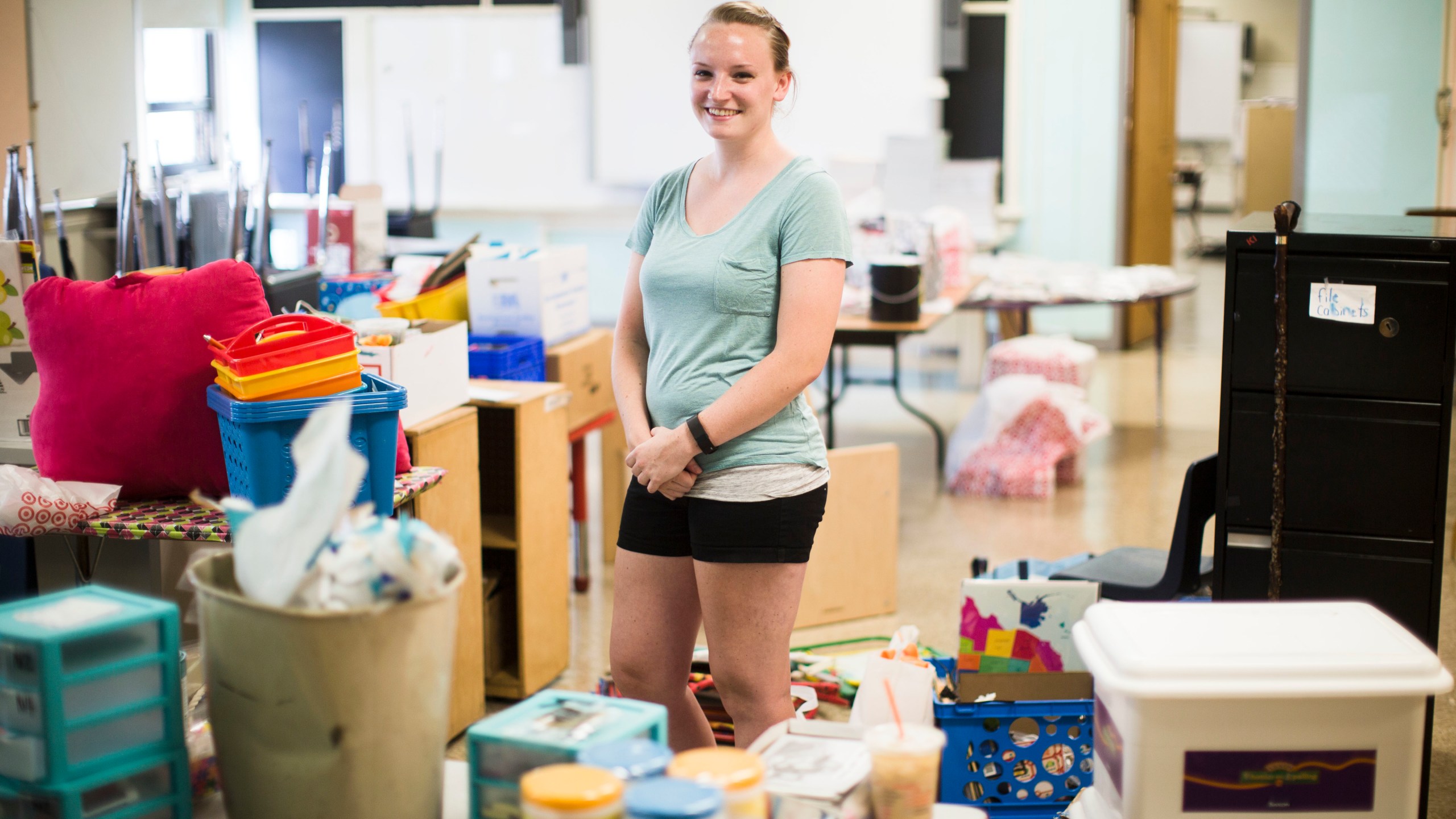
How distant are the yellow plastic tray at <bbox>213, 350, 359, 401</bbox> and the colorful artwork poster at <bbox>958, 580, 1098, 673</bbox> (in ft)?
4.43

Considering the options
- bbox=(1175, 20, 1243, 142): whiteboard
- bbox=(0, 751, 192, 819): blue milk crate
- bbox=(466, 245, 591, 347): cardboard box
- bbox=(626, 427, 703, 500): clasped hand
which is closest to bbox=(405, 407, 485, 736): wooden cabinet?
bbox=(466, 245, 591, 347): cardboard box

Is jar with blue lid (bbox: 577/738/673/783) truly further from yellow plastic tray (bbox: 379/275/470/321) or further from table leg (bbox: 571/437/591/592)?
table leg (bbox: 571/437/591/592)

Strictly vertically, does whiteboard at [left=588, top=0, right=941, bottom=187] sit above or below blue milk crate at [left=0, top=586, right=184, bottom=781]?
above

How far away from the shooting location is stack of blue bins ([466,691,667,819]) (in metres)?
1.15

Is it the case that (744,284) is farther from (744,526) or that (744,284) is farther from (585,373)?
(585,373)

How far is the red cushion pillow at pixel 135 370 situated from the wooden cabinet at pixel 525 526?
0.98m

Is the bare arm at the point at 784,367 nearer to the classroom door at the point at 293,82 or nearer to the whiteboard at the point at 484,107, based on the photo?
the whiteboard at the point at 484,107

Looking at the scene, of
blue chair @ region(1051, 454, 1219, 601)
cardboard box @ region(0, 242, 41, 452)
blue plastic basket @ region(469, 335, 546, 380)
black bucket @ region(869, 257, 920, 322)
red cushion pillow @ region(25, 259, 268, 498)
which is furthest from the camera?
black bucket @ region(869, 257, 920, 322)

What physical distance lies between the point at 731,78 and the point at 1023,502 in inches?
135

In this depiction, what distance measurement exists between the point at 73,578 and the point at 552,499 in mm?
1170

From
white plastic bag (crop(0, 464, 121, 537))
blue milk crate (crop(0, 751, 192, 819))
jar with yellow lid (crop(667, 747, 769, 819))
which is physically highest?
white plastic bag (crop(0, 464, 121, 537))

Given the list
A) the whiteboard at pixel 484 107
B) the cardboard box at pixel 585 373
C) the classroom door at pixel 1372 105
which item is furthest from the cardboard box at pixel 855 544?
the whiteboard at pixel 484 107

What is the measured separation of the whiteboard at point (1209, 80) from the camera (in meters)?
13.1

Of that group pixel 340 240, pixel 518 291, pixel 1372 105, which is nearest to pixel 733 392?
pixel 518 291
